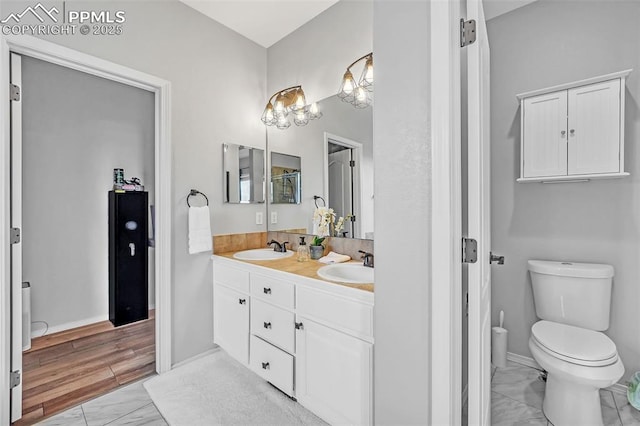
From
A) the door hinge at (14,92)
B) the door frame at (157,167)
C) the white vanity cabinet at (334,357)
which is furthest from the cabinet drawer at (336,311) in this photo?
the door hinge at (14,92)

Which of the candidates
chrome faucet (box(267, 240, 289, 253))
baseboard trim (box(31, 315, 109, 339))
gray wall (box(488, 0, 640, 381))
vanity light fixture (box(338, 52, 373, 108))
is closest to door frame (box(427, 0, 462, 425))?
vanity light fixture (box(338, 52, 373, 108))

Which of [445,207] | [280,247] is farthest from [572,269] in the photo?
[280,247]

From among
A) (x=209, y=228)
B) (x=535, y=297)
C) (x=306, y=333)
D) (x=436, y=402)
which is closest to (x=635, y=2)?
(x=535, y=297)

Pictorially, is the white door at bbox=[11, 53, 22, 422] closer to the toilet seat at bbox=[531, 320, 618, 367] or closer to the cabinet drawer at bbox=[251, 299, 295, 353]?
the cabinet drawer at bbox=[251, 299, 295, 353]

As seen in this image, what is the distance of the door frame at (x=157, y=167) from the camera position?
1548 mm

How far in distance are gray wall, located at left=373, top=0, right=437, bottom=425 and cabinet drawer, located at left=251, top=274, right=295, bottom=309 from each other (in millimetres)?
680

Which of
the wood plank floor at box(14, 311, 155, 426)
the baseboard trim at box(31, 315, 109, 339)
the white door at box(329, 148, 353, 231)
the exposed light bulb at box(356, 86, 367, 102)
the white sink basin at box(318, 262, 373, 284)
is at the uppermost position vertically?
the exposed light bulb at box(356, 86, 367, 102)

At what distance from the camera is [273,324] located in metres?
1.83

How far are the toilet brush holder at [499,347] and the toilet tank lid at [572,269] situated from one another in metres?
0.51

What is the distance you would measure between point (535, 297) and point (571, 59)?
1.60 meters

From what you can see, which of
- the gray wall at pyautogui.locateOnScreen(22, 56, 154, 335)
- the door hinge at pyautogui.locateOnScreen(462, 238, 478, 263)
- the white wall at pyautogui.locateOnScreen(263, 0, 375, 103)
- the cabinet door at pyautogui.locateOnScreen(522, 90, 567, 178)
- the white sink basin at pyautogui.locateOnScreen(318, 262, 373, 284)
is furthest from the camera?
the gray wall at pyautogui.locateOnScreen(22, 56, 154, 335)

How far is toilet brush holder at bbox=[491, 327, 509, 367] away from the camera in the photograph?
7.20ft

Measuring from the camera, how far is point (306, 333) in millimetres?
1633

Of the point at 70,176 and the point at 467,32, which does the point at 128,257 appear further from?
the point at 467,32
